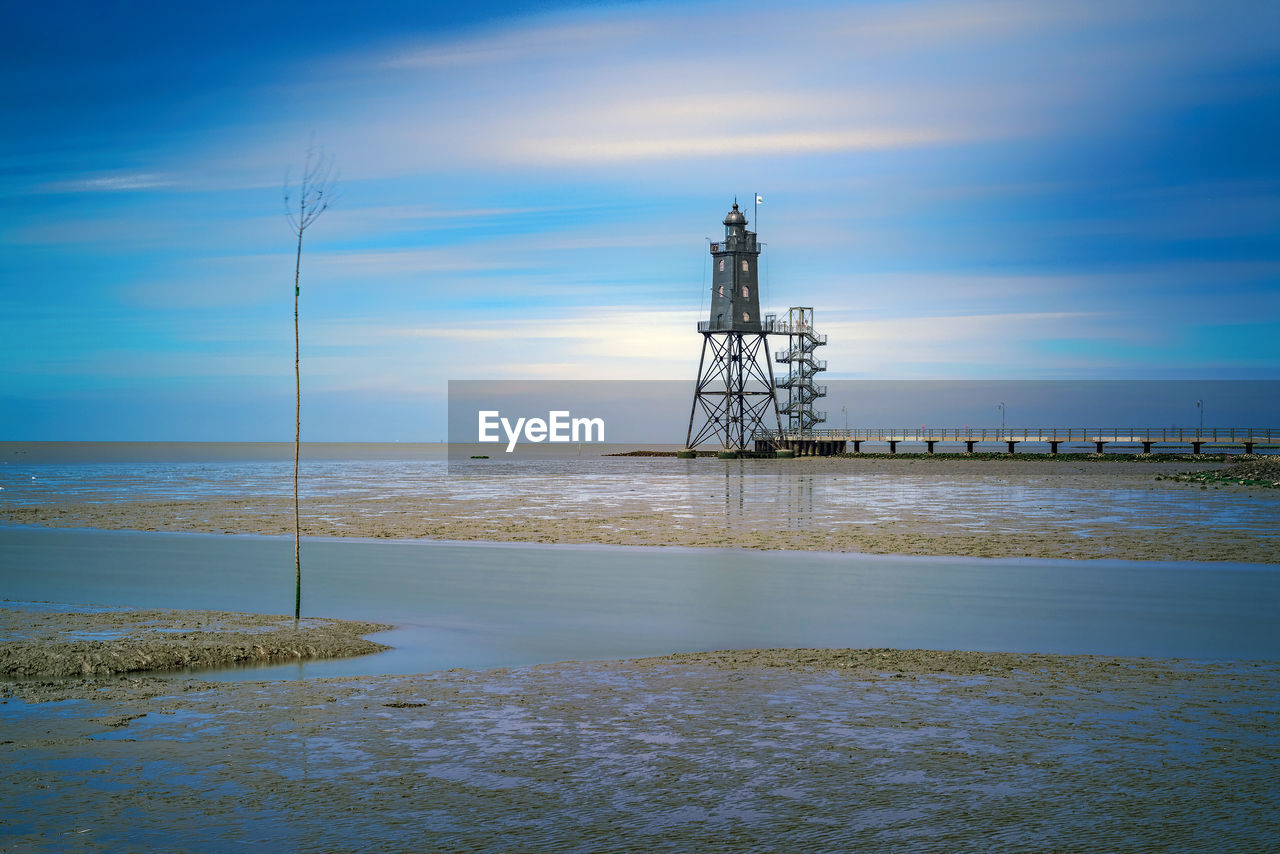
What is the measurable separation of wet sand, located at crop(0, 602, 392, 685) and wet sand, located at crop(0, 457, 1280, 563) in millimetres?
14126

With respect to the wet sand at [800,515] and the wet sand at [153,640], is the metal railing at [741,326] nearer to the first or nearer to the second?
the wet sand at [800,515]

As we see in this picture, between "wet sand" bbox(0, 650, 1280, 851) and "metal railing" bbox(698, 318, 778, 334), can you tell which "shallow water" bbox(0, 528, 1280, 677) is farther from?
"metal railing" bbox(698, 318, 778, 334)

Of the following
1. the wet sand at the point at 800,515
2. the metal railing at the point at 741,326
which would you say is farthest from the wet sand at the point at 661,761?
the metal railing at the point at 741,326

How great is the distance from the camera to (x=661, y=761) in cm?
940

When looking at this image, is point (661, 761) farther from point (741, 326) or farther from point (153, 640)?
point (741, 326)

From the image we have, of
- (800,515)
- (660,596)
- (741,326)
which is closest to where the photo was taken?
(660,596)

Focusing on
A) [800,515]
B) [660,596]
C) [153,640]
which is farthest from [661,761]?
[800,515]

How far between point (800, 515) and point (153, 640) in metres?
26.8

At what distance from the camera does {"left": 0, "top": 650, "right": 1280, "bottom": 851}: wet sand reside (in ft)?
25.2

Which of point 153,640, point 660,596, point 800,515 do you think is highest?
point 800,515

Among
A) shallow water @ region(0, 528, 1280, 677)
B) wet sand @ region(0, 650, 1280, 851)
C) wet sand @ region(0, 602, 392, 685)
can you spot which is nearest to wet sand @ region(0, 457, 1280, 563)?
shallow water @ region(0, 528, 1280, 677)

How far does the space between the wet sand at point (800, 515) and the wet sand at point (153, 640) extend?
1413 centimetres

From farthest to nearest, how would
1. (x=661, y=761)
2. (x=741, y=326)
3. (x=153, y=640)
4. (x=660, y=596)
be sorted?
(x=741, y=326), (x=660, y=596), (x=153, y=640), (x=661, y=761)

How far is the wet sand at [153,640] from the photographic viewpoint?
1323 cm
